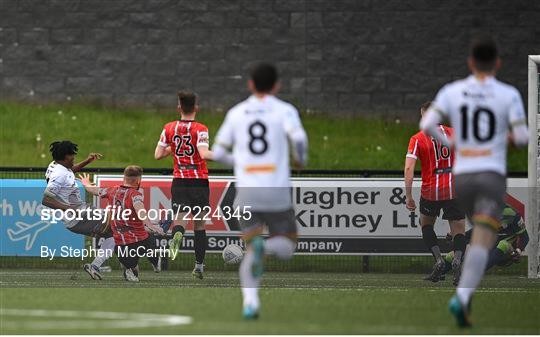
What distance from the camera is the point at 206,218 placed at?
18484 mm

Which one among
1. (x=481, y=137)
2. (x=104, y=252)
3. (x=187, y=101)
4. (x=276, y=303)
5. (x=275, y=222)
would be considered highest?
(x=187, y=101)

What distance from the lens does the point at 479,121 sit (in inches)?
434

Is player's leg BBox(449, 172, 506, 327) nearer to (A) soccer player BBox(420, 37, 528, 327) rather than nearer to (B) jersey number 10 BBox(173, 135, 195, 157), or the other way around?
(A) soccer player BBox(420, 37, 528, 327)

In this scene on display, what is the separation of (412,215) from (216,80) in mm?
8556

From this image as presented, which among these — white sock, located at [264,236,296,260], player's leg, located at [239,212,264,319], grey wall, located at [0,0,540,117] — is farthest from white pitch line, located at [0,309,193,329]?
grey wall, located at [0,0,540,117]

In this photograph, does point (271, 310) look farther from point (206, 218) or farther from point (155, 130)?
point (155, 130)

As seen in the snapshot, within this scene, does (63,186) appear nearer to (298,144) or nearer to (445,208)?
(445,208)

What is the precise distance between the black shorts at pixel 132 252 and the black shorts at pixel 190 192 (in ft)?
2.23

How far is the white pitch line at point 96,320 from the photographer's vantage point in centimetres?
1082

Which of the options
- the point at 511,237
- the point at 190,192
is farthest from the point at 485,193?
the point at 511,237

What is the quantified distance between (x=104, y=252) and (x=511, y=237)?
507cm

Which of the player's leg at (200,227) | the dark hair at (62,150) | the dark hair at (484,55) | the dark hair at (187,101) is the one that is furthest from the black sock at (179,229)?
the dark hair at (484,55)

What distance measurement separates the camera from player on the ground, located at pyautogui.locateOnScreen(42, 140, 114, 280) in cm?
1731

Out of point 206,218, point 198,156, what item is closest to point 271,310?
point 198,156
